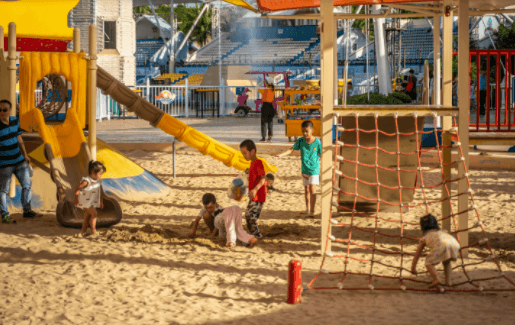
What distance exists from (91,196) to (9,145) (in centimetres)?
139

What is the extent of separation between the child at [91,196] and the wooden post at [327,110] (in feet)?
8.57

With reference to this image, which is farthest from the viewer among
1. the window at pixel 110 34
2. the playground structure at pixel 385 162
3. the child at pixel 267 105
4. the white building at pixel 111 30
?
the window at pixel 110 34

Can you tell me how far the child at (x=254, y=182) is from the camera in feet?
20.7

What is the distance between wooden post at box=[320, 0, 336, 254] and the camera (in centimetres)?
600

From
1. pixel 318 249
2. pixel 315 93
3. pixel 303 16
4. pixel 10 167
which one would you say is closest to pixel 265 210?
pixel 318 249

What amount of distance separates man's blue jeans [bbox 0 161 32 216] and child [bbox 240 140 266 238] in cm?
298

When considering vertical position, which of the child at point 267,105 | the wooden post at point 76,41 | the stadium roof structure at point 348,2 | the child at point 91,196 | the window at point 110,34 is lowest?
the child at point 91,196

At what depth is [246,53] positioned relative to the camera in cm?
5078

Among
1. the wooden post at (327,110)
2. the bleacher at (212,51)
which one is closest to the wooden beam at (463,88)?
the wooden post at (327,110)

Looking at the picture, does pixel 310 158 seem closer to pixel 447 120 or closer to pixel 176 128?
pixel 447 120

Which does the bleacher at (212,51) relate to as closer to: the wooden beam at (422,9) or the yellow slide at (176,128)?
the yellow slide at (176,128)

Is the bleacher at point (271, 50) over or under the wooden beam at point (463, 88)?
over

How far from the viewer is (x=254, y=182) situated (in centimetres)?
642

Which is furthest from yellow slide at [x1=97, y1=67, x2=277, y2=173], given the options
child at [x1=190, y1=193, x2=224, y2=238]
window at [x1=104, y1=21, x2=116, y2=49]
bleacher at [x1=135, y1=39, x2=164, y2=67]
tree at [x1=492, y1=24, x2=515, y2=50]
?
bleacher at [x1=135, y1=39, x2=164, y2=67]
